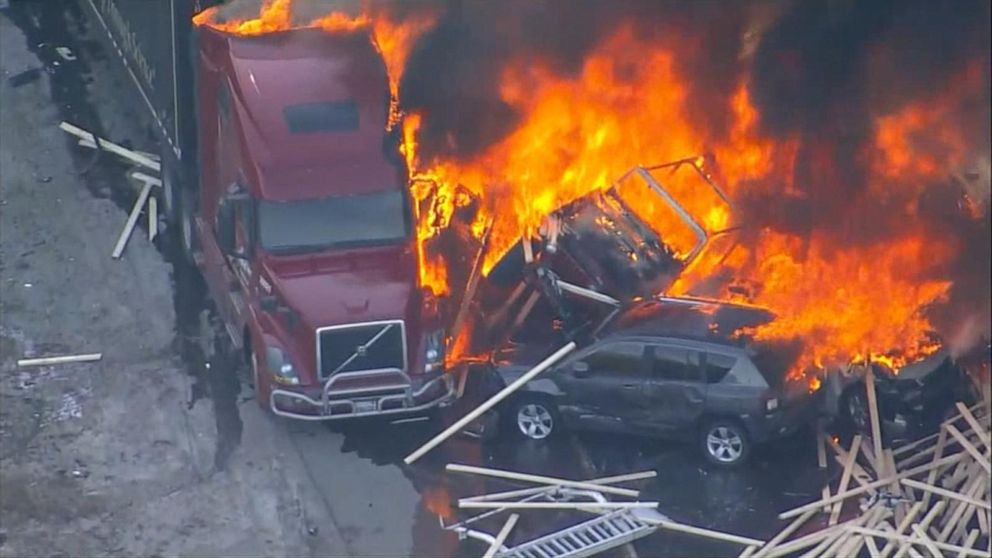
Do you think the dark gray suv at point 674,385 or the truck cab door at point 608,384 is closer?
the dark gray suv at point 674,385

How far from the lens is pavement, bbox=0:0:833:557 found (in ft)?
48.7

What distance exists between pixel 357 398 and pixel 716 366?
3419 millimetres

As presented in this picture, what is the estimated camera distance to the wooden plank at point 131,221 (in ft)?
62.5

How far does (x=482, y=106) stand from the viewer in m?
18.8

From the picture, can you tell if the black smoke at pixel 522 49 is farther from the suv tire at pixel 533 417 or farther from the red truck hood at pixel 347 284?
the suv tire at pixel 533 417

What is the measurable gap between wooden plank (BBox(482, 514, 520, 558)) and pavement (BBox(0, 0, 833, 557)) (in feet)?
0.41

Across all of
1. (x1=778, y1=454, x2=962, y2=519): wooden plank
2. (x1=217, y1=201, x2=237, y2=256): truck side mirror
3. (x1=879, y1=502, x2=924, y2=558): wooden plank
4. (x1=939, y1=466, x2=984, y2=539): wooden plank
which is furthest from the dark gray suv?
(x1=217, y1=201, x2=237, y2=256): truck side mirror

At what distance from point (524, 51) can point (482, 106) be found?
0.82 m

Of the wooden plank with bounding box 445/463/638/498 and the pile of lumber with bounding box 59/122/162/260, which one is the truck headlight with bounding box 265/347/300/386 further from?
the pile of lumber with bounding box 59/122/162/260

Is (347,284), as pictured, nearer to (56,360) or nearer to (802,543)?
(56,360)

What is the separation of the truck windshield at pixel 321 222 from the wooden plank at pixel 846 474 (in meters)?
5.00

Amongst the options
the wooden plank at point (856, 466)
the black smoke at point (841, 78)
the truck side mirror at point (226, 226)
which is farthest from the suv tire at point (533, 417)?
the black smoke at point (841, 78)

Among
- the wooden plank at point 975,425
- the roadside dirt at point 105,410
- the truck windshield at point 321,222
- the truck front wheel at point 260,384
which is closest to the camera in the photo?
the roadside dirt at point 105,410

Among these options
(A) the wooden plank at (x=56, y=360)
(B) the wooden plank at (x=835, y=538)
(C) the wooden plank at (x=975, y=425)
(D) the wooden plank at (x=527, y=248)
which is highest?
(D) the wooden plank at (x=527, y=248)
